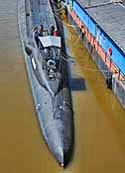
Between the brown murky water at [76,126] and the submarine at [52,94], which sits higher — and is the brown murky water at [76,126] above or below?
below

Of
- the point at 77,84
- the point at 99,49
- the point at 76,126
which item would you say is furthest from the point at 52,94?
the point at 99,49

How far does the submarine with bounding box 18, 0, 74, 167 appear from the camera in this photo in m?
23.4

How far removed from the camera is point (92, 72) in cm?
3344

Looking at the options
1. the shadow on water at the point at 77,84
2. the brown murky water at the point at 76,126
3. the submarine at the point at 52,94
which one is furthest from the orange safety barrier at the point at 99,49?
the submarine at the point at 52,94

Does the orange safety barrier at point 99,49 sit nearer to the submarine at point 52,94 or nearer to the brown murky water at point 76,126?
the brown murky water at point 76,126

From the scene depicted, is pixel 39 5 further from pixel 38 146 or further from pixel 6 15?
pixel 38 146

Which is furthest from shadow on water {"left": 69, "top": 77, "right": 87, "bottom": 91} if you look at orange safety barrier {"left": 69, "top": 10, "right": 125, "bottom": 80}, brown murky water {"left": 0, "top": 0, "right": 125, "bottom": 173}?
orange safety barrier {"left": 69, "top": 10, "right": 125, "bottom": 80}

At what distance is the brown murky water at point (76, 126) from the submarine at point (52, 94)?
1.99 feet

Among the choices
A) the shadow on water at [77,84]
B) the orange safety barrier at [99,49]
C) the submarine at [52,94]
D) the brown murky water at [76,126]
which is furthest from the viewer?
the shadow on water at [77,84]

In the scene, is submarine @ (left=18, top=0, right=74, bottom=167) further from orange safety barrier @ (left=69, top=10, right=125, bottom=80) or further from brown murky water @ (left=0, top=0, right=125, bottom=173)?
orange safety barrier @ (left=69, top=10, right=125, bottom=80)

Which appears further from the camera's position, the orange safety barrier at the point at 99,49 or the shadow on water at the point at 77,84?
the shadow on water at the point at 77,84

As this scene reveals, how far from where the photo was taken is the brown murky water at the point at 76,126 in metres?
22.7

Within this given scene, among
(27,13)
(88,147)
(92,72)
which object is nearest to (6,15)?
(27,13)

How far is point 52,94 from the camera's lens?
2656 cm
